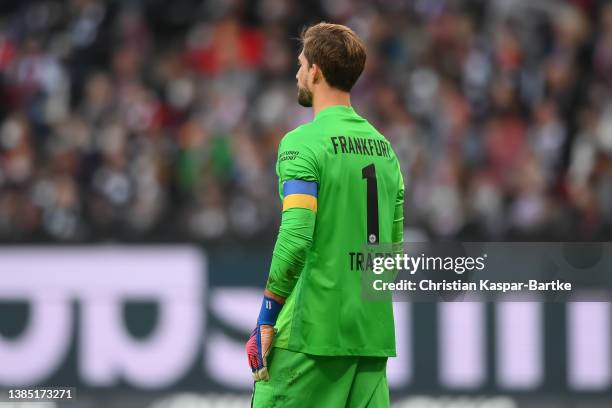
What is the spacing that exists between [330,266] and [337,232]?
0.11 meters

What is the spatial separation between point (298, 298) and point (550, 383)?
3.36 meters

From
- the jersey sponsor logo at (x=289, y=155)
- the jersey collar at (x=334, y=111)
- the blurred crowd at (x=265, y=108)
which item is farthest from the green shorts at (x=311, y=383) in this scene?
the blurred crowd at (x=265, y=108)

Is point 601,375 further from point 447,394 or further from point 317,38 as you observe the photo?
point 317,38

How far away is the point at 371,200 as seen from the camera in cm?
334

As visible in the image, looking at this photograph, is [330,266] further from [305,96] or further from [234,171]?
[234,171]

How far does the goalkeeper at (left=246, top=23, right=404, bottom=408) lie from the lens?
330 cm

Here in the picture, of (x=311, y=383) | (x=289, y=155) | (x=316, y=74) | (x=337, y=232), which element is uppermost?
(x=316, y=74)

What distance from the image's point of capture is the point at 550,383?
6.32m

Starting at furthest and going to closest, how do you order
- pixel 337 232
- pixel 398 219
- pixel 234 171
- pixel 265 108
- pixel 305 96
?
pixel 265 108 → pixel 234 171 → pixel 398 219 → pixel 305 96 → pixel 337 232

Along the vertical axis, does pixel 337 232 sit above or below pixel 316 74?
below

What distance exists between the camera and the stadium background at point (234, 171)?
6398 mm

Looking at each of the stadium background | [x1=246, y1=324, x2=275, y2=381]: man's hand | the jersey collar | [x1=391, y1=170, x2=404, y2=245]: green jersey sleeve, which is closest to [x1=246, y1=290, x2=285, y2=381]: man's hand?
[x1=246, y1=324, x2=275, y2=381]: man's hand

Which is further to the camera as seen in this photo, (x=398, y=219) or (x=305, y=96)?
(x=398, y=219)

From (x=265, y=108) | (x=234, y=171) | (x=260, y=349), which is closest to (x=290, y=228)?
(x=260, y=349)
